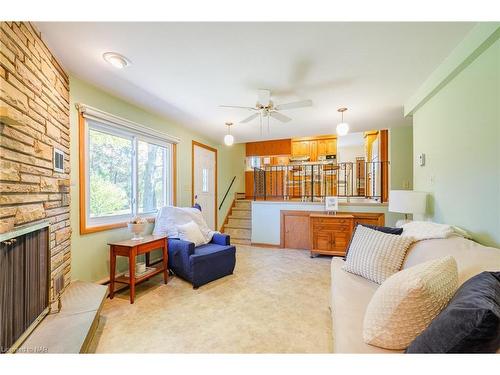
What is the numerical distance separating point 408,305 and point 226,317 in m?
1.60

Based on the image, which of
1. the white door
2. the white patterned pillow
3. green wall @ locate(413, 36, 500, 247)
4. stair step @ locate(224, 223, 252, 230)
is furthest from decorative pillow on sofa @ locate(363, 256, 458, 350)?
stair step @ locate(224, 223, 252, 230)

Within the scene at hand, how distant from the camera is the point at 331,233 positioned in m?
4.07

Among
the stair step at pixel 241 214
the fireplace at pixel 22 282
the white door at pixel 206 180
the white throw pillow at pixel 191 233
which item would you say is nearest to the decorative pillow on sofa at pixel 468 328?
the fireplace at pixel 22 282

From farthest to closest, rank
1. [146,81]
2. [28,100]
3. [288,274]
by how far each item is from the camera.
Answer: [288,274] < [146,81] < [28,100]

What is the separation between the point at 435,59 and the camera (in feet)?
6.73

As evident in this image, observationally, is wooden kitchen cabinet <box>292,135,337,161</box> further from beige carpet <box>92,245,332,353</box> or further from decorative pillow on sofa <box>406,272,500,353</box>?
decorative pillow on sofa <box>406,272,500,353</box>

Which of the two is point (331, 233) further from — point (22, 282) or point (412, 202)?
point (22, 282)

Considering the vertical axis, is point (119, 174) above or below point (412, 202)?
above

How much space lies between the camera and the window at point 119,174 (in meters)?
2.66

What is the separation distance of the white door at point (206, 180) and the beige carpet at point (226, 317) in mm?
2138

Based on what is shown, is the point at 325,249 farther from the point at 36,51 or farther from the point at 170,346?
the point at 36,51

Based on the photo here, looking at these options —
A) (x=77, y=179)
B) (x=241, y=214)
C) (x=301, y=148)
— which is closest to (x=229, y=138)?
(x=77, y=179)
